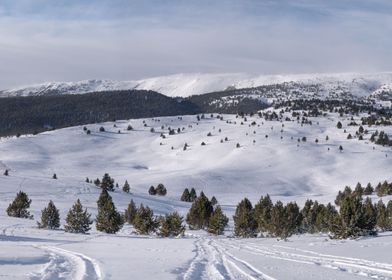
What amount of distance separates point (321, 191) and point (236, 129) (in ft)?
245

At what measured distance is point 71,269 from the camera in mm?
17359

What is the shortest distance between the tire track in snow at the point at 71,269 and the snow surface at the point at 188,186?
0.04 metres

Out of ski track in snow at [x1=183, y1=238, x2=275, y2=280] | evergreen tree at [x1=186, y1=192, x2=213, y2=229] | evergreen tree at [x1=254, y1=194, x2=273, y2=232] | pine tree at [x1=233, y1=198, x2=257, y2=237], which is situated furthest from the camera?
evergreen tree at [x1=186, y1=192, x2=213, y2=229]

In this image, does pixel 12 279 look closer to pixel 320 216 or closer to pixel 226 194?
pixel 320 216

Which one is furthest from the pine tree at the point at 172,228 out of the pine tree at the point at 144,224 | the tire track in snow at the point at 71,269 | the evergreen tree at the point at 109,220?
the tire track in snow at the point at 71,269

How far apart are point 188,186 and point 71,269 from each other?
103928 mm

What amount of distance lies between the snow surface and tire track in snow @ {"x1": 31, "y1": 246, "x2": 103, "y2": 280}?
4cm

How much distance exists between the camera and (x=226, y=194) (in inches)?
4592

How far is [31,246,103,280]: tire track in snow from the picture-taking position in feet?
51.2

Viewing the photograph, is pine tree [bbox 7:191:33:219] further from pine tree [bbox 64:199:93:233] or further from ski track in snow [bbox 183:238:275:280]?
ski track in snow [bbox 183:238:275:280]

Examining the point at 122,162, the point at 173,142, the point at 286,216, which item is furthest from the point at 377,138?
the point at 286,216

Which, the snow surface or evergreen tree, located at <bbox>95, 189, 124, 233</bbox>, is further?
evergreen tree, located at <bbox>95, 189, 124, 233</bbox>

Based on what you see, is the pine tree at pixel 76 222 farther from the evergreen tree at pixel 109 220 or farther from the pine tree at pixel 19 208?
the pine tree at pixel 19 208

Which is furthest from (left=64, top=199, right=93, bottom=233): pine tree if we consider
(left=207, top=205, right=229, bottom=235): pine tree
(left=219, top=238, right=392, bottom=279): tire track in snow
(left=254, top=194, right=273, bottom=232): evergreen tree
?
(left=219, top=238, right=392, bottom=279): tire track in snow
